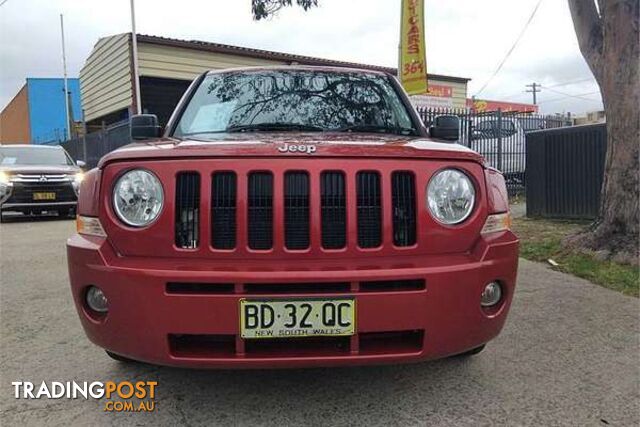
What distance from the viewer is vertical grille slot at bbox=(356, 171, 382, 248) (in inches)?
94.6

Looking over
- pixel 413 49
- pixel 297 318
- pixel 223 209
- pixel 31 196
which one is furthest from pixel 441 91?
pixel 297 318

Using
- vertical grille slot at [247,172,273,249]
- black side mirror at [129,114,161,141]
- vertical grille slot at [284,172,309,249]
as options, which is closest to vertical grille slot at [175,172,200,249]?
vertical grille slot at [247,172,273,249]

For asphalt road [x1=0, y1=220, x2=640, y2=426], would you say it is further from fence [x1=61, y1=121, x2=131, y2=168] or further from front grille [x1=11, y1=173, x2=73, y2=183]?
fence [x1=61, y1=121, x2=131, y2=168]

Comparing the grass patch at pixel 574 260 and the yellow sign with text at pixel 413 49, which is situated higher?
the yellow sign with text at pixel 413 49

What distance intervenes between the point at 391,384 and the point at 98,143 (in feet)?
53.2

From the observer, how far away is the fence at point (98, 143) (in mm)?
15033

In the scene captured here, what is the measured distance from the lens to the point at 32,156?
12289 millimetres

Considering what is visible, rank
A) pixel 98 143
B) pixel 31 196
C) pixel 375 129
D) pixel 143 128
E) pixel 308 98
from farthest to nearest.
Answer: pixel 98 143
pixel 31 196
pixel 308 98
pixel 143 128
pixel 375 129

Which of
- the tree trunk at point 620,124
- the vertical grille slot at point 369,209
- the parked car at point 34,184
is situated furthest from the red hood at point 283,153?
the parked car at point 34,184

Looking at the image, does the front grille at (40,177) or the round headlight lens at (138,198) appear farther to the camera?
the front grille at (40,177)

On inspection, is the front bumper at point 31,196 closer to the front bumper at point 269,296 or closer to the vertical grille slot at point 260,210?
the front bumper at point 269,296

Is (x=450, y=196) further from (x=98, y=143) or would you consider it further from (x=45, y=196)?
(x=98, y=143)

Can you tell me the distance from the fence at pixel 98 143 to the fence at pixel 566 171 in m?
9.55

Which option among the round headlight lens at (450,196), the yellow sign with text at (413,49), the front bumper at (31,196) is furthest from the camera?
the front bumper at (31,196)
